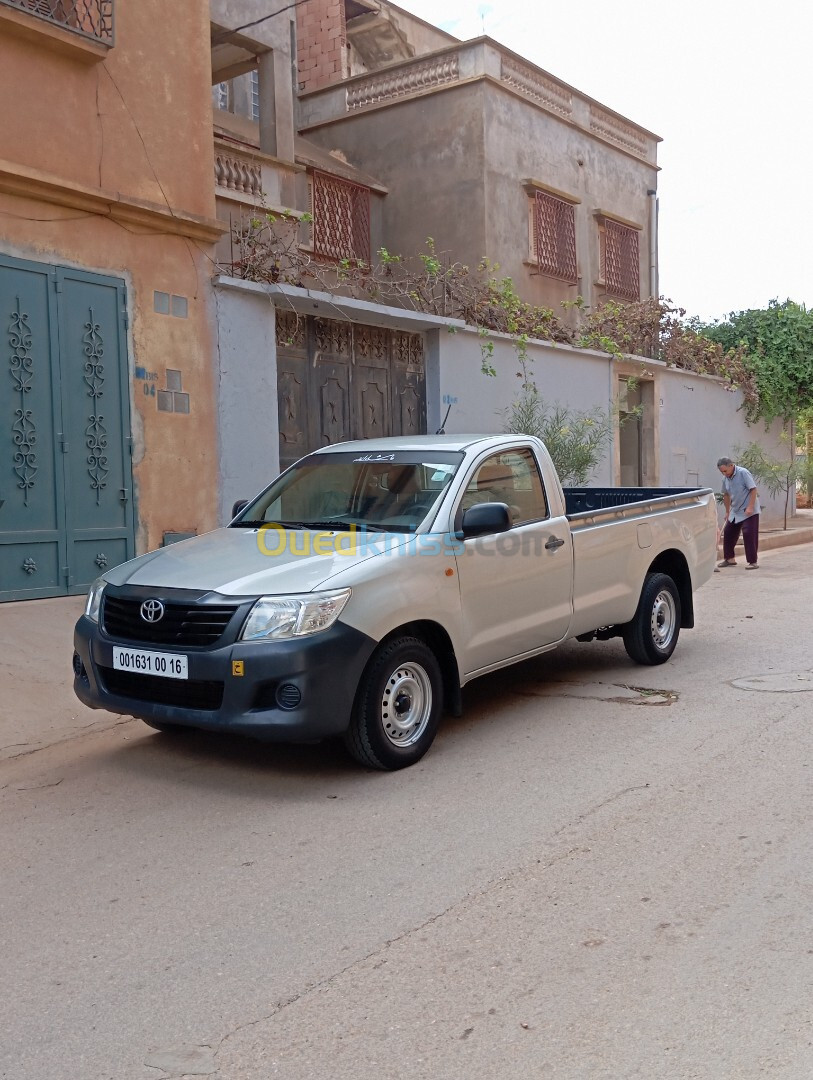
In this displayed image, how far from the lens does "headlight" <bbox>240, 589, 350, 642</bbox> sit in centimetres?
484

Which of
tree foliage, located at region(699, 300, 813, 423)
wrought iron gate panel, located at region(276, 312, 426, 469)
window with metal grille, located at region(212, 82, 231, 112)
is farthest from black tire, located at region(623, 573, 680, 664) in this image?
tree foliage, located at region(699, 300, 813, 423)

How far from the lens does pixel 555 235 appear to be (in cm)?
1892

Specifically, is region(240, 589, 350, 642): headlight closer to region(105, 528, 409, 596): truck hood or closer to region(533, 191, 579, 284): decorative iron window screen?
region(105, 528, 409, 596): truck hood

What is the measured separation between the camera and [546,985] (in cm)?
308

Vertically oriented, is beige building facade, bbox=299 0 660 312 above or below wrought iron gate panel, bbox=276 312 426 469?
above

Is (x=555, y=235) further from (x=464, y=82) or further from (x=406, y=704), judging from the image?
(x=406, y=704)

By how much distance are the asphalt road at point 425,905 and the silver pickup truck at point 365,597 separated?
42 cm

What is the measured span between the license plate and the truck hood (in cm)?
35

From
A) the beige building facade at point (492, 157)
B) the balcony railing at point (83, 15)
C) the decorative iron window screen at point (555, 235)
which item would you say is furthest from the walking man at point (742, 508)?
the balcony railing at point (83, 15)

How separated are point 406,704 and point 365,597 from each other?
0.72 m

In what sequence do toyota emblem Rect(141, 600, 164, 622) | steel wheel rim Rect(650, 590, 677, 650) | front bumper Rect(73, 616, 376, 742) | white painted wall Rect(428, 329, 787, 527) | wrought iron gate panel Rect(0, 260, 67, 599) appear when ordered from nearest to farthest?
1. front bumper Rect(73, 616, 376, 742)
2. toyota emblem Rect(141, 600, 164, 622)
3. steel wheel rim Rect(650, 590, 677, 650)
4. wrought iron gate panel Rect(0, 260, 67, 599)
5. white painted wall Rect(428, 329, 787, 527)

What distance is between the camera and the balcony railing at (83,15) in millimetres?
9195

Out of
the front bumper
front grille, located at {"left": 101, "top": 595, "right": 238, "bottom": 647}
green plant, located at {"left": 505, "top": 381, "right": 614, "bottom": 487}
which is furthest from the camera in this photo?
green plant, located at {"left": 505, "top": 381, "right": 614, "bottom": 487}

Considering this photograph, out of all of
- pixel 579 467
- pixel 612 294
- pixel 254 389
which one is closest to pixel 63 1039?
pixel 254 389
